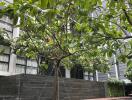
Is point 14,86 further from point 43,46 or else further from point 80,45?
point 80,45

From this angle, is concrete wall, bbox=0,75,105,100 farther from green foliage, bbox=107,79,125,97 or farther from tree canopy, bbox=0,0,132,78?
green foliage, bbox=107,79,125,97

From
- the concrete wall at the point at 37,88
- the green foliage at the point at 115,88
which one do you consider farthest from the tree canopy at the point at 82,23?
the green foliage at the point at 115,88

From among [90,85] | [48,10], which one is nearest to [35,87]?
[90,85]

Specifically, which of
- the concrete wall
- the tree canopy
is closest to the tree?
the tree canopy

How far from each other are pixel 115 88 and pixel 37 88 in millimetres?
8421

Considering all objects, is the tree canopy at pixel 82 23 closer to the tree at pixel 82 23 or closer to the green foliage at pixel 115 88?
the tree at pixel 82 23

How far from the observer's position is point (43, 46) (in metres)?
7.78

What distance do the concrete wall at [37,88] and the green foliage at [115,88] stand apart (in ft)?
10.6

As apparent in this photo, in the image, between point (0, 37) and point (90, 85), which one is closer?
point (0, 37)

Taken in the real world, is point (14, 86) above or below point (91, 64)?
below

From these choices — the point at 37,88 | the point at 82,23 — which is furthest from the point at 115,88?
the point at 82,23

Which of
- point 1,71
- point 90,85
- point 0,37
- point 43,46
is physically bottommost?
point 90,85

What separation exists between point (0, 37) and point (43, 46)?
137 inches

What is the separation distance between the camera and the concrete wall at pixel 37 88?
9.58 metres
